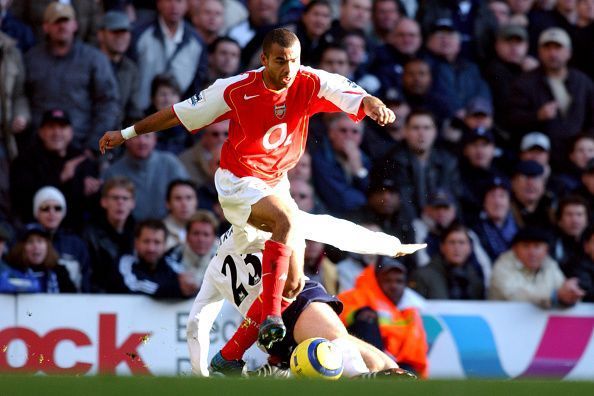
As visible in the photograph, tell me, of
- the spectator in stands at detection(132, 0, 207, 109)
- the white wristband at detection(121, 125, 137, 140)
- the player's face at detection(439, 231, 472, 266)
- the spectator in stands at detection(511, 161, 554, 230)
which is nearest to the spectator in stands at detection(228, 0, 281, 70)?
the spectator in stands at detection(132, 0, 207, 109)

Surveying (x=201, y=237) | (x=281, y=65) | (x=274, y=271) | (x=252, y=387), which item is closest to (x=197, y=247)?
(x=201, y=237)

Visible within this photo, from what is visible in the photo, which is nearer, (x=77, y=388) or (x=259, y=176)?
(x=77, y=388)

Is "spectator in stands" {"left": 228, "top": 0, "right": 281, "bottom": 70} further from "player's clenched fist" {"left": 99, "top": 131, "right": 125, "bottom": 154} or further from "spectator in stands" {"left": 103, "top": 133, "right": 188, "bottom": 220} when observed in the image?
"player's clenched fist" {"left": 99, "top": 131, "right": 125, "bottom": 154}

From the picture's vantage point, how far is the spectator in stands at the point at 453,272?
13.3 m

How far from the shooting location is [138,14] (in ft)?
47.4

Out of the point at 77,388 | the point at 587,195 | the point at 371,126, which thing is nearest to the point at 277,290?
the point at 77,388

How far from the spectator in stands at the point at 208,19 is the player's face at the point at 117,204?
2.24m

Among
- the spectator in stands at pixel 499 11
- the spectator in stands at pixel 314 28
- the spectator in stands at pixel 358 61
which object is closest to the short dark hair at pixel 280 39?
the spectator in stands at pixel 314 28

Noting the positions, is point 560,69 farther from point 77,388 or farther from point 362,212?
point 77,388

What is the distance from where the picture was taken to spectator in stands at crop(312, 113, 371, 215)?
13.8m

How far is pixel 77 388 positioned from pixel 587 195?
10.3 meters

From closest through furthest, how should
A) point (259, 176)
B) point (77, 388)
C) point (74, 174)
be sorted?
1. point (77, 388)
2. point (259, 176)
3. point (74, 174)

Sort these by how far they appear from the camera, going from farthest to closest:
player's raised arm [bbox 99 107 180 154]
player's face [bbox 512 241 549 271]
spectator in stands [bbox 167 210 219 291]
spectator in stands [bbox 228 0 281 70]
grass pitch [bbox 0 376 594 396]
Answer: spectator in stands [bbox 228 0 281 70], player's face [bbox 512 241 549 271], spectator in stands [bbox 167 210 219 291], player's raised arm [bbox 99 107 180 154], grass pitch [bbox 0 376 594 396]

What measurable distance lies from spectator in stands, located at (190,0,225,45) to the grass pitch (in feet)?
31.0
